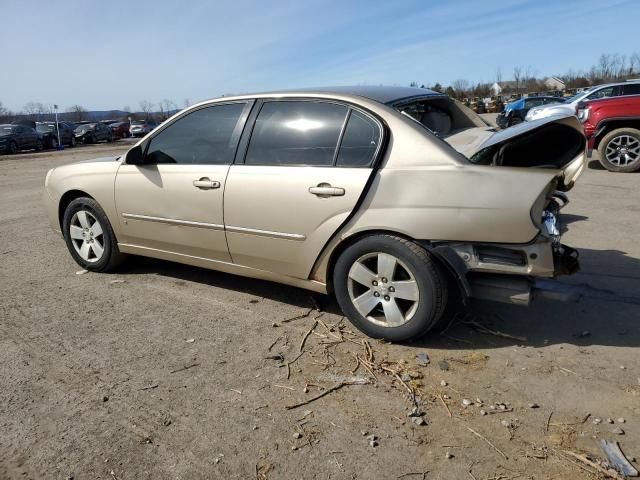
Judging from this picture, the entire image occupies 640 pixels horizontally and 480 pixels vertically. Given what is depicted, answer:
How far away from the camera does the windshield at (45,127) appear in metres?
30.9

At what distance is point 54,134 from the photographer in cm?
3083

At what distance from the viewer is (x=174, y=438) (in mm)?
2641

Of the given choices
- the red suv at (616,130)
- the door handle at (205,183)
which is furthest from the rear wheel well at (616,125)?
the door handle at (205,183)

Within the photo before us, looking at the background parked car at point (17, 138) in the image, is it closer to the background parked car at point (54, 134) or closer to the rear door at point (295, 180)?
the background parked car at point (54, 134)

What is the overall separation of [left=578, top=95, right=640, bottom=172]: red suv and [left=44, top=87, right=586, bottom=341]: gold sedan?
761 centimetres

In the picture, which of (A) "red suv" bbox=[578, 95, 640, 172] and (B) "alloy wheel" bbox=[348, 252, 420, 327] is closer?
(B) "alloy wheel" bbox=[348, 252, 420, 327]

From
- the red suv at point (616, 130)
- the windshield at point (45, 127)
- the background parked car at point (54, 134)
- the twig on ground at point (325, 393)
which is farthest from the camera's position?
the windshield at point (45, 127)

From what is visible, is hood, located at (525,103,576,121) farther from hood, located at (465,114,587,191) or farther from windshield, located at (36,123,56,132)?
windshield, located at (36,123,56,132)

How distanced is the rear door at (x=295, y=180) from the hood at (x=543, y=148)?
2.44 ft

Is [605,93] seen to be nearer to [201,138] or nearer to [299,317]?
[201,138]

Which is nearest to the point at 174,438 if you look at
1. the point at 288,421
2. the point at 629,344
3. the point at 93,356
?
the point at 288,421

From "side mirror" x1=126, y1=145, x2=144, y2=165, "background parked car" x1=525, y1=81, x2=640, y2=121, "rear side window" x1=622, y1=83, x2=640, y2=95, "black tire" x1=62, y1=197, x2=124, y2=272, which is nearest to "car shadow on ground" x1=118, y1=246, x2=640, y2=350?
"black tire" x1=62, y1=197, x2=124, y2=272

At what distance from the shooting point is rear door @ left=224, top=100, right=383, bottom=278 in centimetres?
352

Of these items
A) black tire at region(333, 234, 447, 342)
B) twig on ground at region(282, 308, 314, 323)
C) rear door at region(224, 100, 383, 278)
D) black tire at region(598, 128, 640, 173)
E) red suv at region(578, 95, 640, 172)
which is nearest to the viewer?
black tire at region(333, 234, 447, 342)
